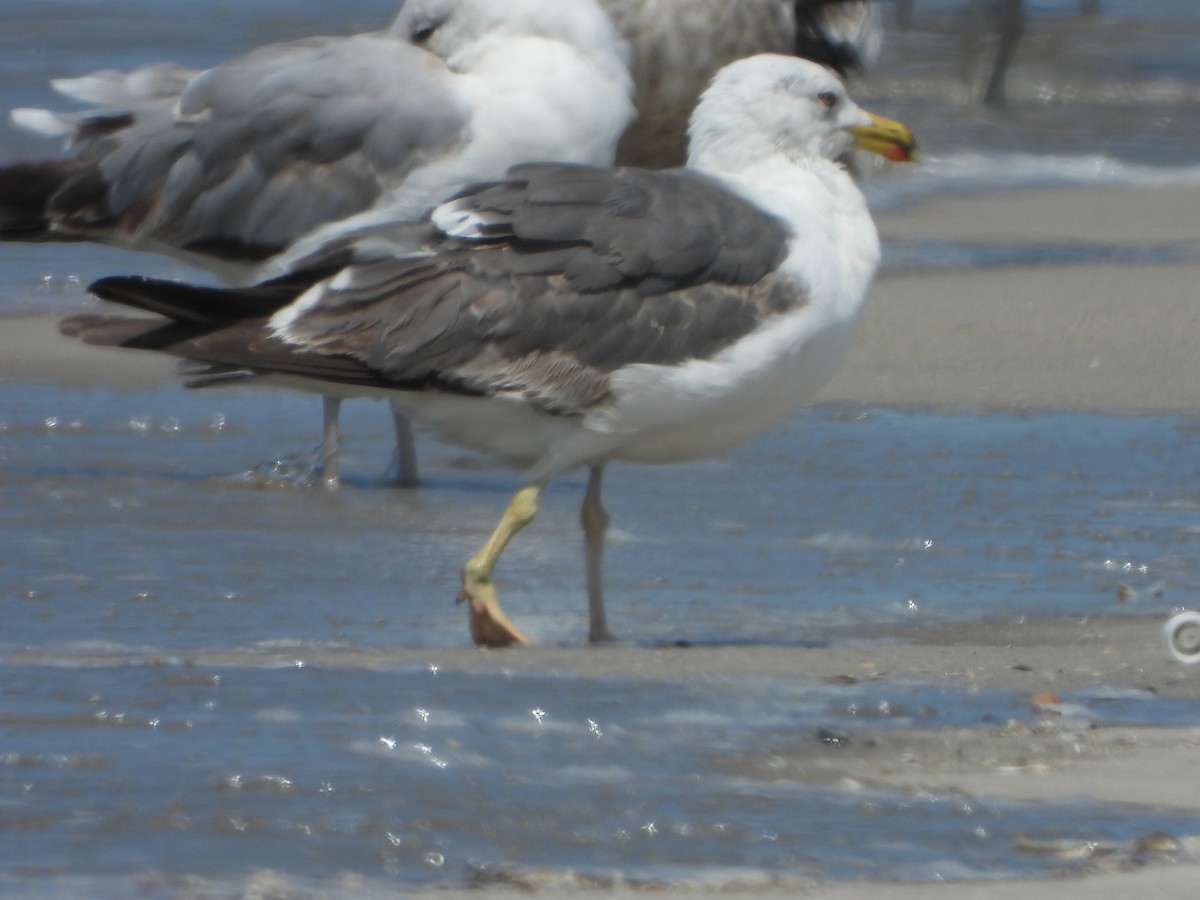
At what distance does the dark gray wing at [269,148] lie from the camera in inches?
249

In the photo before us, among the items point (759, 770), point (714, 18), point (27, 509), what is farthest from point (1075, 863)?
point (714, 18)

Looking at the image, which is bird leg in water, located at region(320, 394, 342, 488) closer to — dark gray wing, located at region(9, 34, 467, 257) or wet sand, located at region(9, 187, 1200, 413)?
dark gray wing, located at region(9, 34, 467, 257)

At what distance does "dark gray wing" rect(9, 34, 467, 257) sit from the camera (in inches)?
249

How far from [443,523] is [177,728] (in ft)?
6.99

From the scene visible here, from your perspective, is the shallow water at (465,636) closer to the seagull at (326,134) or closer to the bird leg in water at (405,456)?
the bird leg in water at (405,456)

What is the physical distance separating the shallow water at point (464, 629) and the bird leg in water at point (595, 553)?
107mm

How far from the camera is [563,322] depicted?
14.3ft

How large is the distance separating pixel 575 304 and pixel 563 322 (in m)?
0.04

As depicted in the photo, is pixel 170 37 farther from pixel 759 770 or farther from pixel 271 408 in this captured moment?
pixel 759 770

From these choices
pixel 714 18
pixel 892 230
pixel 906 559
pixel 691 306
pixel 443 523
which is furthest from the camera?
pixel 892 230

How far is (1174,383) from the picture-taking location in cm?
700

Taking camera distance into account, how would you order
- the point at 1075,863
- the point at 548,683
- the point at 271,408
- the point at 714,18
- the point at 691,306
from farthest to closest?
the point at 714,18
the point at 271,408
the point at 691,306
the point at 548,683
the point at 1075,863

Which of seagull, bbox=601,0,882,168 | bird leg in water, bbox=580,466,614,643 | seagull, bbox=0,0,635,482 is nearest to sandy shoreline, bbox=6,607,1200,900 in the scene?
bird leg in water, bbox=580,466,614,643

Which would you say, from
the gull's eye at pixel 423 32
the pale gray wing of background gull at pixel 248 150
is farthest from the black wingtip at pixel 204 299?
the gull's eye at pixel 423 32
